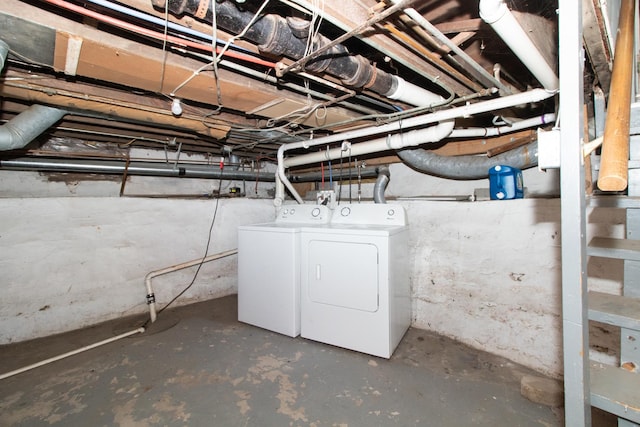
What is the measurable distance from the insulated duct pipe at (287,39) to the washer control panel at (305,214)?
1269 millimetres

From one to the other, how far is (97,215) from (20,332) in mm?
1112

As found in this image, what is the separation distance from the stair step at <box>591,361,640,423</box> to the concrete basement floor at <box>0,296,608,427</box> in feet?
3.21

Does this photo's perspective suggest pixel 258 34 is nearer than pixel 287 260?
Yes

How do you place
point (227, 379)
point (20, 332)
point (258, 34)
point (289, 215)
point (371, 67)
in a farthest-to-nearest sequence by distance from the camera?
1. point (289, 215)
2. point (20, 332)
3. point (227, 379)
4. point (371, 67)
5. point (258, 34)

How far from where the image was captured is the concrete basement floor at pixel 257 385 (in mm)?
1491

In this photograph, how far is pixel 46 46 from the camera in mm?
1256

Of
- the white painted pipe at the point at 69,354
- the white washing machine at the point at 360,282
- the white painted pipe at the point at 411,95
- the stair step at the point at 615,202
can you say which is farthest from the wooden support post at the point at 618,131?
the white painted pipe at the point at 69,354

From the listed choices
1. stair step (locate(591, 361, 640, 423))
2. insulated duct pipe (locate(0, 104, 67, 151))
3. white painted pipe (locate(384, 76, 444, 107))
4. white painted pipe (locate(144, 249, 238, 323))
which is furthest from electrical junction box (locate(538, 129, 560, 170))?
white painted pipe (locate(144, 249, 238, 323))

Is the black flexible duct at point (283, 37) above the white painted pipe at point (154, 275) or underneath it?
above

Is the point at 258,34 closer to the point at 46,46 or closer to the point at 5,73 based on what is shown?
the point at 46,46

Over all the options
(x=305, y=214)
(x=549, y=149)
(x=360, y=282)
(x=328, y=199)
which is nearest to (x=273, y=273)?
(x=305, y=214)

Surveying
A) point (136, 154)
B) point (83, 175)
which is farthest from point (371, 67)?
point (83, 175)

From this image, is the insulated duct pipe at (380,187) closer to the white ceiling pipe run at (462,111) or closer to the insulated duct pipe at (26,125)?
the white ceiling pipe run at (462,111)

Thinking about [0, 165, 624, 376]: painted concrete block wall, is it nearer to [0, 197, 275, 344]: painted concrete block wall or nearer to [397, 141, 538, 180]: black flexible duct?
[0, 197, 275, 344]: painted concrete block wall
